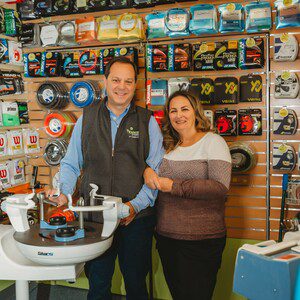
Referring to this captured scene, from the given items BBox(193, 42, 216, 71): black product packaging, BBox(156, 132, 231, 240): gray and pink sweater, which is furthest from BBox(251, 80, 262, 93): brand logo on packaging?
BBox(156, 132, 231, 240): gray and pink sweater

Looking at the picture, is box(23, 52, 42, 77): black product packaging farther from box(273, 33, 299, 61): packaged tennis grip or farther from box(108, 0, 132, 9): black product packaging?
box(273, 33, 299, 61): packaged tennis grip

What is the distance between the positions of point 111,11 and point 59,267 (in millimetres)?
2320

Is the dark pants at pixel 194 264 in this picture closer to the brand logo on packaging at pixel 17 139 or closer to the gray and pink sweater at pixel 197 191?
the gray and pink sweater at pixel 197 191

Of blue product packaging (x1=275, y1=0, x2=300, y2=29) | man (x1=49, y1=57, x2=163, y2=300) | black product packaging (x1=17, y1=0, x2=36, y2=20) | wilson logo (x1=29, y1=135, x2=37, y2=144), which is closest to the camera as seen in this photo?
man (x1=49, y1=57, x2=163, y2=300)

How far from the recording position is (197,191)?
6.93 feet

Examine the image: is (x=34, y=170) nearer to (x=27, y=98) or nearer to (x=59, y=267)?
(x=27, y=98)

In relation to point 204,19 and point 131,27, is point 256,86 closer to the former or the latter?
point 204,19

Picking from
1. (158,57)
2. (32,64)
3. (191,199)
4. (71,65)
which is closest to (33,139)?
(32,64)

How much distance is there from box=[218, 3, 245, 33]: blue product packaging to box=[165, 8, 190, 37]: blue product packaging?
0.85ft

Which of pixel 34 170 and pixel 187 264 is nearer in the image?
pixel 187 264

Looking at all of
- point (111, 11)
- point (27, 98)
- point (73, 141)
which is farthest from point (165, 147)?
point (27, 98)

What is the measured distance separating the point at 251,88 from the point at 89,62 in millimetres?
1341

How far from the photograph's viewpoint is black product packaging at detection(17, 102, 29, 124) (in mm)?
3562

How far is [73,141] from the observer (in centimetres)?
249
